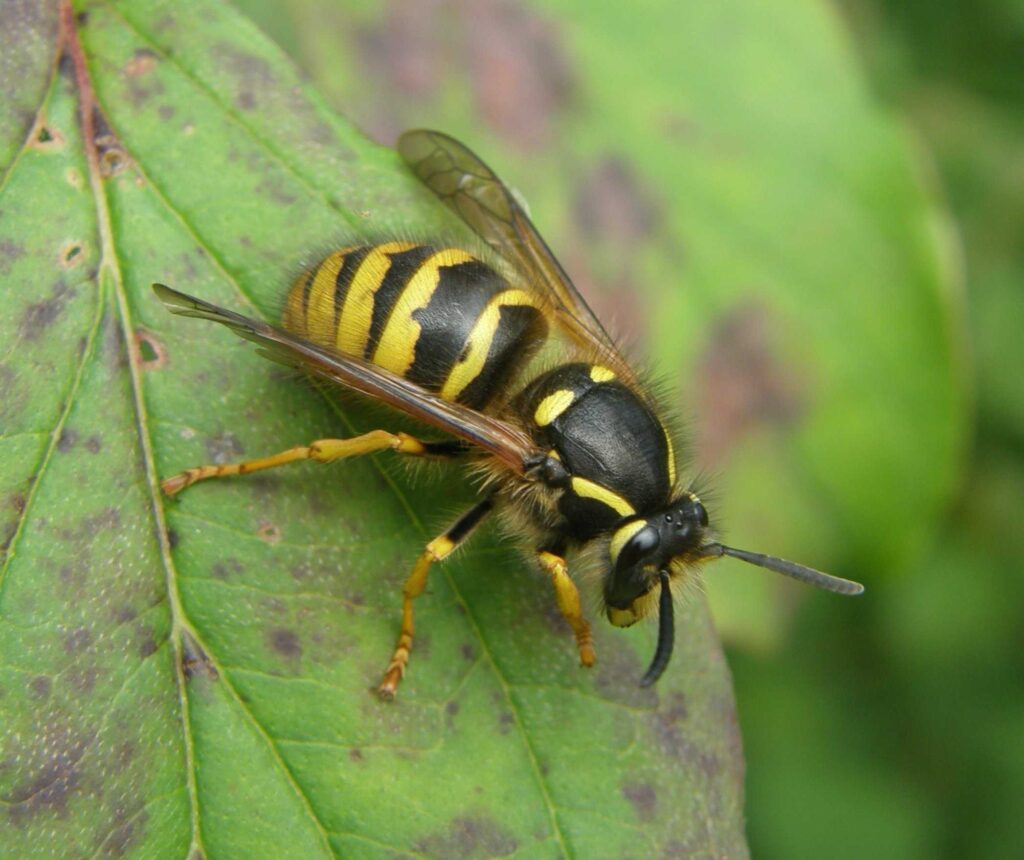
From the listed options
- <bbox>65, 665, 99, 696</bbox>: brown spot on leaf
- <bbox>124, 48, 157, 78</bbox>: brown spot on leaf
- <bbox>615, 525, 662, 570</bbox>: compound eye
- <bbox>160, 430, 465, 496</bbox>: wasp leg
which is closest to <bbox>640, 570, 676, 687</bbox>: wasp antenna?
<bbox>615, 525, 662, 570</bbox>: compound eye

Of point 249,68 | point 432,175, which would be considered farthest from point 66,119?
point 432,175

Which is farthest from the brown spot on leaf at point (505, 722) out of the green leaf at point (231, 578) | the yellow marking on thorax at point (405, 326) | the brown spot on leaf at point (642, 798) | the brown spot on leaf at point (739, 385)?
the brown spot on leaf at point (739, 385)

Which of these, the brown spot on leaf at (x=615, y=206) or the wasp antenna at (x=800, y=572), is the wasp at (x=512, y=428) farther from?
the brown spot on leaf at (x=615, y=206)

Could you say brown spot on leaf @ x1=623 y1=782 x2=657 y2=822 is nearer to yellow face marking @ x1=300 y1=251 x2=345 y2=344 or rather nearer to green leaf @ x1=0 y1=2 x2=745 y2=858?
green leaf @ x1=0 y1=2 x2=745 y2=858

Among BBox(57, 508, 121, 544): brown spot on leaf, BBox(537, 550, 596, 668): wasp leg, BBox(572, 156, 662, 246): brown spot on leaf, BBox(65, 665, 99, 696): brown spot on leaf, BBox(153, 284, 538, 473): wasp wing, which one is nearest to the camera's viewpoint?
BBox(65, 665, 99, 696): brown spot on leaf

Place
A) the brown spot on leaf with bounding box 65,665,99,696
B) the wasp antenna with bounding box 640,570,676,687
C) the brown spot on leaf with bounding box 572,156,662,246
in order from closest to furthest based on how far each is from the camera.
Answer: the brown spot on leaf with bounding box 65,665,99,696
the wasp antenna with bounding box 640,570,676,687
the brown spot on leaf with bounding box 572,156,662,246
